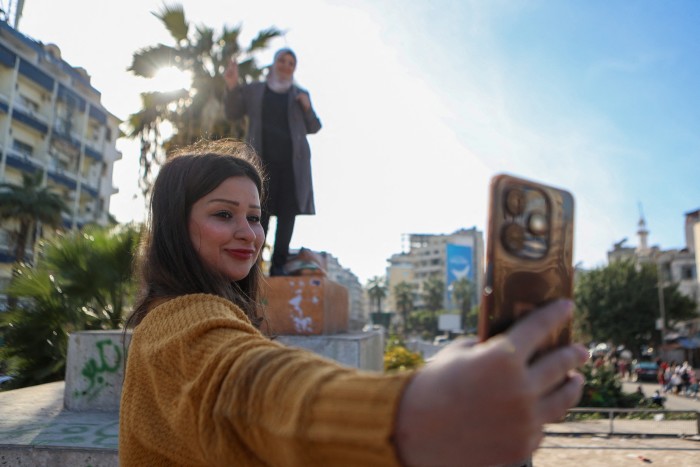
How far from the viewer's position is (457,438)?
0.56 meters

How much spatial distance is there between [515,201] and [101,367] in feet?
13.7

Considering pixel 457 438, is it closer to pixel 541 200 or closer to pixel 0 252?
pixel 541 200

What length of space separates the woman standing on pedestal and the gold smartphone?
4.35m

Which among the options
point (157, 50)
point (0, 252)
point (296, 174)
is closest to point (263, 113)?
point (296, 174)

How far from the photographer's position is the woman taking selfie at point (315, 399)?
1.83ft

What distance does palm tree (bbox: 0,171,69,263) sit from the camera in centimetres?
2712

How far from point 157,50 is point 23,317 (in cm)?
865

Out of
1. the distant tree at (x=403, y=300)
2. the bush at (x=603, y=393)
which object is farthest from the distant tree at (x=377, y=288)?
the bush at (x=603, y=393)

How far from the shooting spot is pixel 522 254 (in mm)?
757

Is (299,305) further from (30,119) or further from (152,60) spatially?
(30,119)

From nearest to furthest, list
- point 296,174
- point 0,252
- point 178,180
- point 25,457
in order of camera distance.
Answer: point 178,180 < point 25,457 < point 296,174 < point 0,252

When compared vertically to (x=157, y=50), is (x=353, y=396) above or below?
below

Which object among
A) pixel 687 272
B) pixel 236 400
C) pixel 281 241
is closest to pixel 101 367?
pixel 281 241

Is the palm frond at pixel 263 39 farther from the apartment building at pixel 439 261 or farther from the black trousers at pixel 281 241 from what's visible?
the apartment building at pixel 439 261
